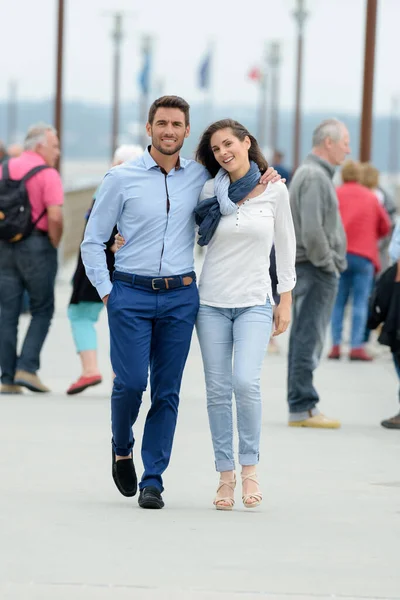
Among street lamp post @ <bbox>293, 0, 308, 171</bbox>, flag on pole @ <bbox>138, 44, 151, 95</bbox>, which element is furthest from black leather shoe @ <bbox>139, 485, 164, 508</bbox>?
flag on pole @ <bbox>138, 44, 151, 95</bbox>

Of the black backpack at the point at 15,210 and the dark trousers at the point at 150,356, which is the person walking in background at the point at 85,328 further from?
the dark trousers at the point at 150,356

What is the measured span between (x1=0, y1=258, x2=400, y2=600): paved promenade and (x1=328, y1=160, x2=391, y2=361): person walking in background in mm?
3419

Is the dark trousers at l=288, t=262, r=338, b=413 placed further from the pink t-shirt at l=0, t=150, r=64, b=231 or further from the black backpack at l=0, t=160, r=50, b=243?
the black backpack at l=0, t=160, r=50, b=243

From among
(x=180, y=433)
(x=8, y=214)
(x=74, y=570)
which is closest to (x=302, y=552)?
(x=74, y=570)

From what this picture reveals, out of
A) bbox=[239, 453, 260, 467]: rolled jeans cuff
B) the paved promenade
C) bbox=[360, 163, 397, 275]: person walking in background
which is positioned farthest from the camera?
bbox=[360, 163, 397, 275]: person walking in background

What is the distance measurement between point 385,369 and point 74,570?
8328 millimetres

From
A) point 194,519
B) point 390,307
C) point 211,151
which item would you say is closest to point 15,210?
point 390,307

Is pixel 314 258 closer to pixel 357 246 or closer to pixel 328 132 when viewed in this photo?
pixel 328 132

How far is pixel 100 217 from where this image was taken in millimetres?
6738

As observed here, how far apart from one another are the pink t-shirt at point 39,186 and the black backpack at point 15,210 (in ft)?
0.09

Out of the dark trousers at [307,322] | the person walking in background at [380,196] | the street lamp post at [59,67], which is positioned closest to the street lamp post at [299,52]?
the street lamp post at [59,67]

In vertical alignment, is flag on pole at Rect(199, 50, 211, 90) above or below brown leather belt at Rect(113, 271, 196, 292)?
above

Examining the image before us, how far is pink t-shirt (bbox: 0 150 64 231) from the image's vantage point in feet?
35.0

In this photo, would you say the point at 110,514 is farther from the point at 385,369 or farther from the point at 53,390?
the point at 385,369
